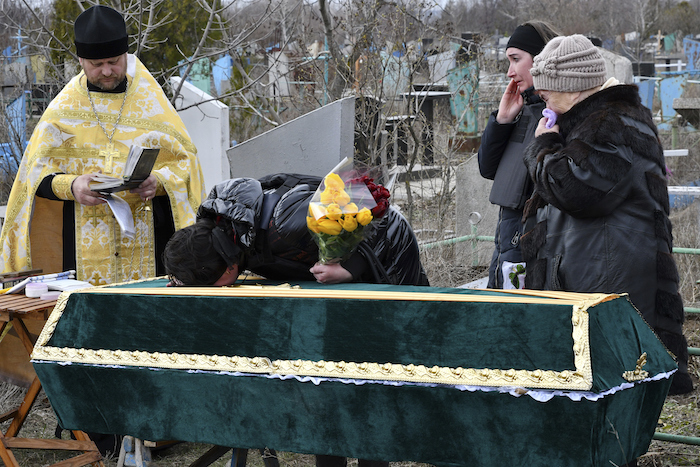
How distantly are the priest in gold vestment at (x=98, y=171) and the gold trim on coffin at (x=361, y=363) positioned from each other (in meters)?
1.33

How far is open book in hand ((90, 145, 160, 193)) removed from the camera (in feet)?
10.4

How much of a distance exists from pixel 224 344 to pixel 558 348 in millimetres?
940

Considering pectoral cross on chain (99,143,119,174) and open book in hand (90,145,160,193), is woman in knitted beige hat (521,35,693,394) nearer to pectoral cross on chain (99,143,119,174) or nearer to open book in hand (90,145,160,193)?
open book in hand (90,145,160,193)

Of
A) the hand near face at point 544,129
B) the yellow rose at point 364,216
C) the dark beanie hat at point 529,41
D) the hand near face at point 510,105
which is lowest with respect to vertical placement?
the yellow rose at point 364,216

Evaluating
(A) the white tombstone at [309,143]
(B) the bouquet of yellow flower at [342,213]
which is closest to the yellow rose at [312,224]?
(B) the bouquet of yellow flower at [342,213]

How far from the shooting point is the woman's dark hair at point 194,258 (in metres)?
2.41

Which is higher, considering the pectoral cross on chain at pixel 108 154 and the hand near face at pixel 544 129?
the hand near face at pixel 544 129

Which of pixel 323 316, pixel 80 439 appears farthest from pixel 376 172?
pixel 80 439

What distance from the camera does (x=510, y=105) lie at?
303 centimetres

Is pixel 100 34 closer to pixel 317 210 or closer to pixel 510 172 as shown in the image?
pixel 317 210

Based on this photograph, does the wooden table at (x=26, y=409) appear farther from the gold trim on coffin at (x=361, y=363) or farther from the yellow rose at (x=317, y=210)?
the yellow rose at (x=317, y=210)

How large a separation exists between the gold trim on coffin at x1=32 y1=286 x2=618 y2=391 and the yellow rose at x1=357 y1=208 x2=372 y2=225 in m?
0.27

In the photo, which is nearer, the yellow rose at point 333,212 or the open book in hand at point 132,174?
the yellow rose at point 333,212

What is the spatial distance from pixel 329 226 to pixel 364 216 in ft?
0.37
